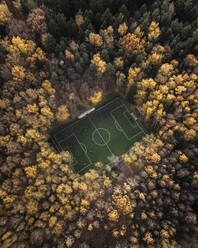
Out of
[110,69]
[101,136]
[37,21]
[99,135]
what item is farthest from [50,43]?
[101,136]

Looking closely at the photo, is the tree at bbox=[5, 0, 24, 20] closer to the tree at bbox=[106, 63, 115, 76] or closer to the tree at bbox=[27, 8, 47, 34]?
the tree at bbox=[27, 8, 47, 34]

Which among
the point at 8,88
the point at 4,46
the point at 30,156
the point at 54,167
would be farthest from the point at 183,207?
the point at 4,46

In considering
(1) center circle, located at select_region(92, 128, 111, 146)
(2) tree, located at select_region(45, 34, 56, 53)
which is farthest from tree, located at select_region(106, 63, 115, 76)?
(1) center circle, located at select_region(92, 128, 111, 146)

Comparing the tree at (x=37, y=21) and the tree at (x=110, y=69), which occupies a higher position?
the tree at (x=37, y=21)

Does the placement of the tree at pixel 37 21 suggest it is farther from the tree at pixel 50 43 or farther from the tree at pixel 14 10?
the tree at pixel 14 10

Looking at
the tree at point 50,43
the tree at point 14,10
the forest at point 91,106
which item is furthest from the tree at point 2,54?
the tree at point 14,10

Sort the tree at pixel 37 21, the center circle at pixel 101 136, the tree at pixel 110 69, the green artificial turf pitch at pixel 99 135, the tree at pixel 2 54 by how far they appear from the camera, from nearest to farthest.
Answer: the tree at pixel 2 54, the tree at pixel 110 69, the tree at pixel 37 21, the green artificial turf pitch at pixel 99 135, the center circle at pixel 101 136

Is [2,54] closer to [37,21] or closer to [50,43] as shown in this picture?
[50,43]
